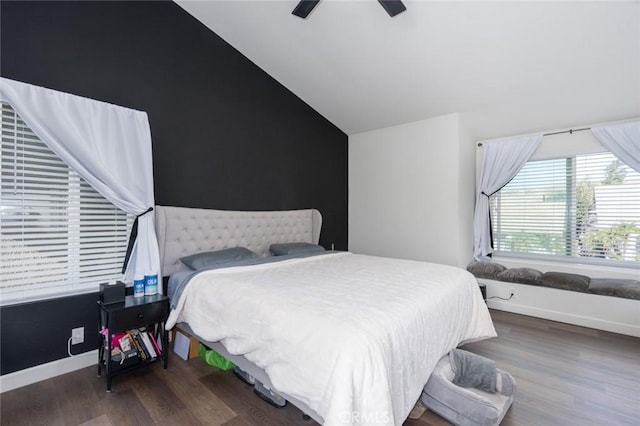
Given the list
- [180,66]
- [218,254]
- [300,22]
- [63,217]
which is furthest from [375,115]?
[63,217]

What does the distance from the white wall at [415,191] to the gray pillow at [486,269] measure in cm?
15

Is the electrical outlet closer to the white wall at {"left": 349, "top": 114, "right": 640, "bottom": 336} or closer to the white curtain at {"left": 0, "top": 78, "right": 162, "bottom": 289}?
the white curtain at {"left": 0, "top": 78, "right": 162, "bottom": 289}

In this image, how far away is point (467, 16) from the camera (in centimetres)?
263

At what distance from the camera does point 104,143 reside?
8.11 ft

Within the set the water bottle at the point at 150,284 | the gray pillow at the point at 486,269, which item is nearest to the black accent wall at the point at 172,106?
the water bottle at the point at 150,284

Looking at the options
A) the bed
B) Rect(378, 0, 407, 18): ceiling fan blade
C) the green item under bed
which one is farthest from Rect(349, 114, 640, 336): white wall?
the green item under bed

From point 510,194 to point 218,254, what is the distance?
4.30 metres

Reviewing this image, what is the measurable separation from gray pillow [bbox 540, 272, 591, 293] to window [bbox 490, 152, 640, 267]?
0.58 m

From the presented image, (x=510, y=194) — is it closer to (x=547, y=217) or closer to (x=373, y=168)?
(x=547, y=217)

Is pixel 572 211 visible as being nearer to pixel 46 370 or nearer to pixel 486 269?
pixel 486 269

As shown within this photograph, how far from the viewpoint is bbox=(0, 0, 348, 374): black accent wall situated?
2248mm

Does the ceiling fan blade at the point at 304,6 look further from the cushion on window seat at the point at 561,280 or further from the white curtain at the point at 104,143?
the cushion on window seat at the point at 561,280

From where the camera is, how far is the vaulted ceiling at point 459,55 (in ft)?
8.40

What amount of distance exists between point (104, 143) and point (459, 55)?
3526 mm
